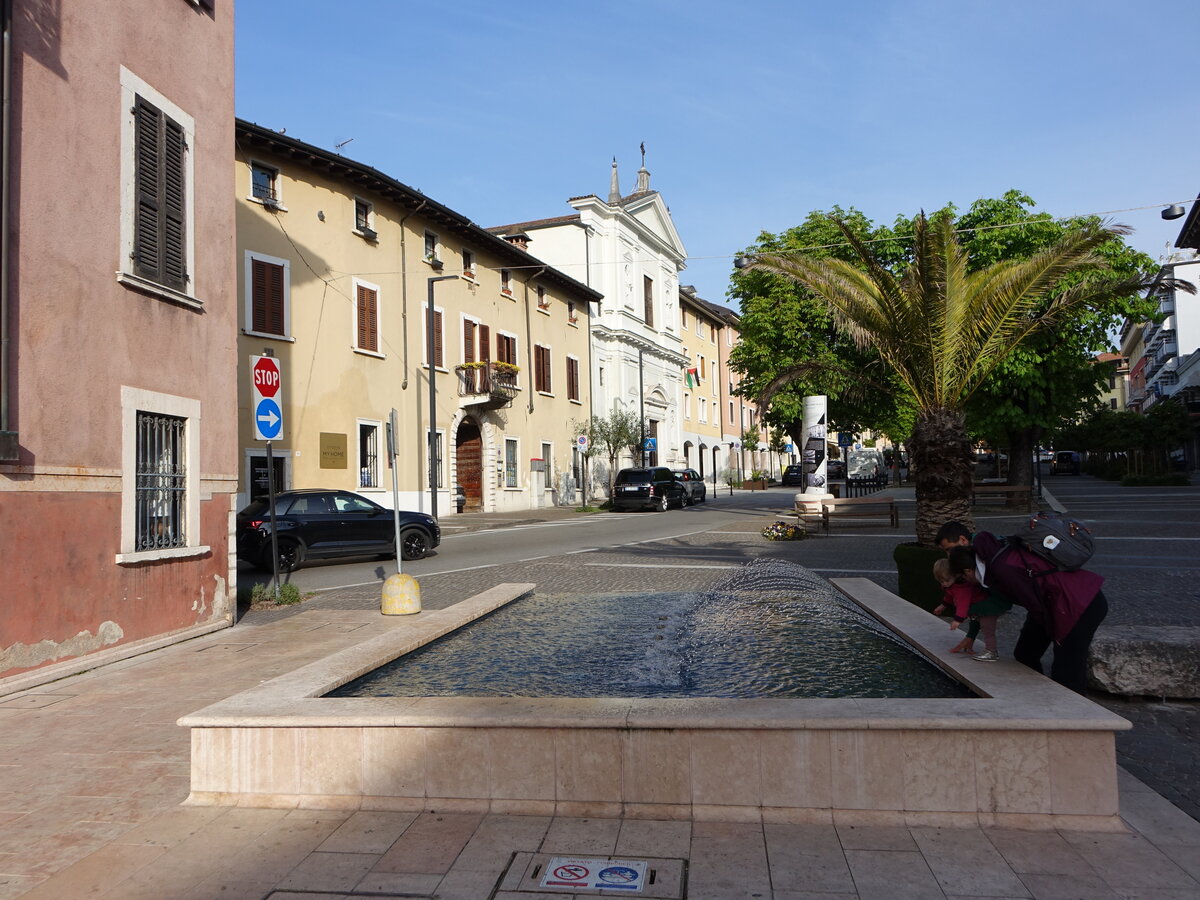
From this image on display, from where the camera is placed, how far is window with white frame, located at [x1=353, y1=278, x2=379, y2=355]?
26531mm

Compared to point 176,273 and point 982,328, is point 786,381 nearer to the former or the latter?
point 982,328

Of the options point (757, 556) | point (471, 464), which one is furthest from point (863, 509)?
point (471, 464)

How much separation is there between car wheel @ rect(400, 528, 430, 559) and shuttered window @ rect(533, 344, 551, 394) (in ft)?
64.3

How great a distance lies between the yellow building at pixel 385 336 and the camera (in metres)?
23.4

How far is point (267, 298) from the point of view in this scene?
76.3 ft

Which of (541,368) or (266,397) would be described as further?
(541,368)

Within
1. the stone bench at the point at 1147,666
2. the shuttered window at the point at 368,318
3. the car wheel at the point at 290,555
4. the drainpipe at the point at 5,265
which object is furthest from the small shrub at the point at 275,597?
the shuttered window at the point at 368,318

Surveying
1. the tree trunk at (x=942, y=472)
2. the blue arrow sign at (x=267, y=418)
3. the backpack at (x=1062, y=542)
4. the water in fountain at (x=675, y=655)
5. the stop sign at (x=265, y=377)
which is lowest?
the water in fountain at (x=675, y=655)

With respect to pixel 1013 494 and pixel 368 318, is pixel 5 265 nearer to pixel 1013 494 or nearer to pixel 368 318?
pixel 368 318

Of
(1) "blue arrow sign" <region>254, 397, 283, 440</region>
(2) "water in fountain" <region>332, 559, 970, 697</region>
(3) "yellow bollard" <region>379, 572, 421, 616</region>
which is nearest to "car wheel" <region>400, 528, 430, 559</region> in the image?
(1) "blue arrow sign" <region>254, 397, 283, 440</region>

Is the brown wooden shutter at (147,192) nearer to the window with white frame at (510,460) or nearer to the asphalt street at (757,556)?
the asphalt street at (757,556)

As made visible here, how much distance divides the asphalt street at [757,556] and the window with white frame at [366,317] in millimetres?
5800

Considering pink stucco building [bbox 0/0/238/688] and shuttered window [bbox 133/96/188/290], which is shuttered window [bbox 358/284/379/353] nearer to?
pink stucco building [bbox 0/0/238/688]

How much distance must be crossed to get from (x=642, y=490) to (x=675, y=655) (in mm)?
27668
